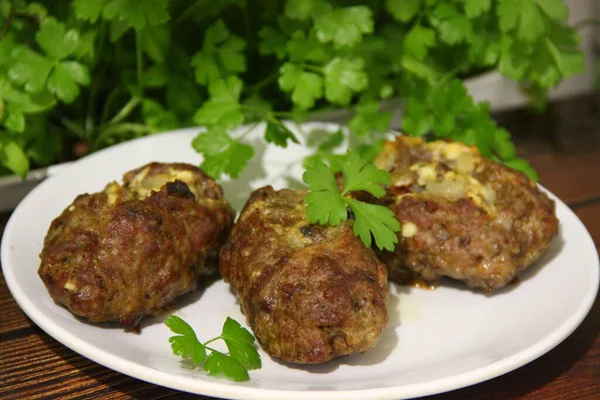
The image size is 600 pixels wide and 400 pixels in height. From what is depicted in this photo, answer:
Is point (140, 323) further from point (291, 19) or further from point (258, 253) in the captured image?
point (291, 19)

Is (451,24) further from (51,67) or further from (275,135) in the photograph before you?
(51,67)

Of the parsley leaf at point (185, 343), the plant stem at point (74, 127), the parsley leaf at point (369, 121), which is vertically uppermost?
the parsley leaf at point (185, 343)

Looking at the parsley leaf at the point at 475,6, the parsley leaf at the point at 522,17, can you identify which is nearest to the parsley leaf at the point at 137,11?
the parsley leaf at the point at 475,6

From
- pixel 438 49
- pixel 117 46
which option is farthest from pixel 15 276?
pixel 438 49

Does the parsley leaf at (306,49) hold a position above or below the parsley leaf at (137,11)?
below

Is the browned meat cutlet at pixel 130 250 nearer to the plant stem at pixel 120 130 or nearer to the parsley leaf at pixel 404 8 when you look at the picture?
the plant stem at pixel 120 130
